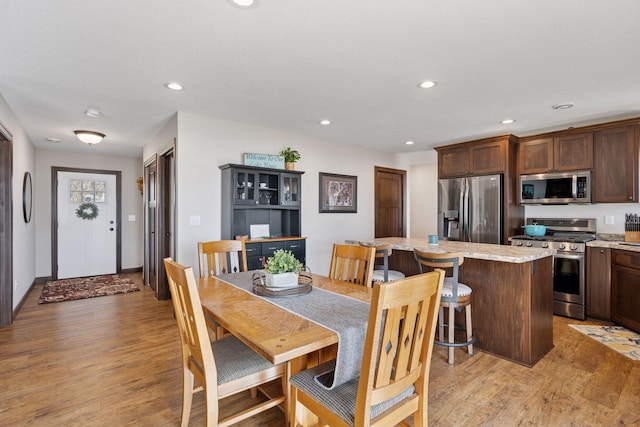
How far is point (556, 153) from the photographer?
4.25 m

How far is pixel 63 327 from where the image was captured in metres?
3.52

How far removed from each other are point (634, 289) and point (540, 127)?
2144mm

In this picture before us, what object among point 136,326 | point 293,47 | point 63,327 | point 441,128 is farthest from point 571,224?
point 63,327

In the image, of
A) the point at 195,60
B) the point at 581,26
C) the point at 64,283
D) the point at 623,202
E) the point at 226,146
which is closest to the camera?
the point at 581,26

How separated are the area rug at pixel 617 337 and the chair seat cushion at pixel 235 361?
3171 mm

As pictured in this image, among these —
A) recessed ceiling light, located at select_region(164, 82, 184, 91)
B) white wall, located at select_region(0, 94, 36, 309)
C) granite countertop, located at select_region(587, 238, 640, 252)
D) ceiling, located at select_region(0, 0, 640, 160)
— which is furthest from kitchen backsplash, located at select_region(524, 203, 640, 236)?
white wall, located at select_region(0, 94, 36, 309)

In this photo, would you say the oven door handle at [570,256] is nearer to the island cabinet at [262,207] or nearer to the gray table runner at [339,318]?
the island cabinet at [262,207]

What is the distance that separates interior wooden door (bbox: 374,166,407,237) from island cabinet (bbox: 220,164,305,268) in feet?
6.36

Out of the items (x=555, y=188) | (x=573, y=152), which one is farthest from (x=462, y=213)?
(x=573, y=152)

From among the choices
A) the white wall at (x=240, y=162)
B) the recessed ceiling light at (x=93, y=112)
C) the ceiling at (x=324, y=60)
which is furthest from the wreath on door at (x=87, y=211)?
the recessed ceiling light at (x=93, y=112)

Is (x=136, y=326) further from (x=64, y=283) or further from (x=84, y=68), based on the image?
(x=64, y=283)

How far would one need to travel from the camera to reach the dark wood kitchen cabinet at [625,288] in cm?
332

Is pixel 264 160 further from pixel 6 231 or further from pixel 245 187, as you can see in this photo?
pixel 6 231

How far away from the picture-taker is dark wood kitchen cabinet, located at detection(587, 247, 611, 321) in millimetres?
3635
